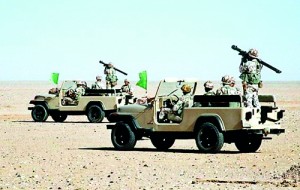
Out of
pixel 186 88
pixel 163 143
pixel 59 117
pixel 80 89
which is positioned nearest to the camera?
pixel 186 88

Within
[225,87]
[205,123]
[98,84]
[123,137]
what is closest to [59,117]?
[98,84]

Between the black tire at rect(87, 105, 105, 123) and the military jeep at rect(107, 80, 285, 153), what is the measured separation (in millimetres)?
12532

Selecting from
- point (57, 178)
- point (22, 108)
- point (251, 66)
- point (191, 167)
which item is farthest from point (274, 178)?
point (22, 108)

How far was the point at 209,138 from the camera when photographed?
1869 centimetres

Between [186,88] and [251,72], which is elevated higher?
[251,72]

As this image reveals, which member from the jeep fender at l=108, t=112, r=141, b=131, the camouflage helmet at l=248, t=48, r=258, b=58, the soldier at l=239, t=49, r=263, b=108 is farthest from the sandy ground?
the camouflage helmet at l=248, t=48, r=258, b=58

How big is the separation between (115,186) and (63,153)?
616cm

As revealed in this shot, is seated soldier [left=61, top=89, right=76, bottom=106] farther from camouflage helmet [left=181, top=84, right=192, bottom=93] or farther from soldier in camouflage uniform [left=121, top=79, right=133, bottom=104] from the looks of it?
camouflage helmet [left=181, top=84, right=192, bottom=93]

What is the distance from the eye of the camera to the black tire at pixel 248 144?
765 inches

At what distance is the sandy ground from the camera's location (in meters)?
13.5

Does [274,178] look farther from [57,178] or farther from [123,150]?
[123,150]

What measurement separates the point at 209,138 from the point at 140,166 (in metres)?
2.85

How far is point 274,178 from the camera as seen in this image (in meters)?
14.1

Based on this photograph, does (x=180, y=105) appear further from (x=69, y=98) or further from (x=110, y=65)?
(x=110, y=65)
